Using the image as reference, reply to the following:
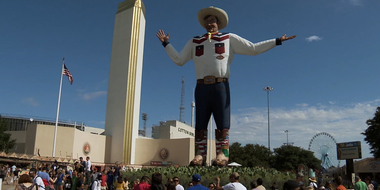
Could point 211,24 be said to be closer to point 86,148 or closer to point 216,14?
point 216,14

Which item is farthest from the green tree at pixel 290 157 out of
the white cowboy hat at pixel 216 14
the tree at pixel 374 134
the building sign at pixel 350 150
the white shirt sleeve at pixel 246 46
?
the white cowboy hat at pixel 216 14

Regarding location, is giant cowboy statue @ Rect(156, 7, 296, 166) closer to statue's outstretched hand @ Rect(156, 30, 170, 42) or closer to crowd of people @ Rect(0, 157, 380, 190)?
statue's outstretched hand @ Rect(156, 30, 170, 42)

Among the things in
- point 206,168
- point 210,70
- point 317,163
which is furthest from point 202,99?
point 317,163

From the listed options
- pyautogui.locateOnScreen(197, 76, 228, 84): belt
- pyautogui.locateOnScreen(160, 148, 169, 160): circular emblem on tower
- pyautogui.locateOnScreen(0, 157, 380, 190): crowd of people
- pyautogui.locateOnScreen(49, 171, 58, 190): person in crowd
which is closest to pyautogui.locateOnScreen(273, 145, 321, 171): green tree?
pyautogui.locateOnScreen(160, 148, 169, 160): circular emblem on tower

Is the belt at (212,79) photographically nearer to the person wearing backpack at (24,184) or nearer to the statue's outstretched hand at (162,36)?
the statue's outstretched hand at (162,36)

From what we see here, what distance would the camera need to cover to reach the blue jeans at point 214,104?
931 cm

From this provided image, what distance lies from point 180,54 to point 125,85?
22.8 metres

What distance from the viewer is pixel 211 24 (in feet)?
32.1

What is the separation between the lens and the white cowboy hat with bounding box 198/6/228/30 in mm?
9820

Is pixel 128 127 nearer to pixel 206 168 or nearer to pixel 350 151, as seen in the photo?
pixel 350 151

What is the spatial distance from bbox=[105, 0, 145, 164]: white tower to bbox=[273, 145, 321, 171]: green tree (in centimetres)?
1932

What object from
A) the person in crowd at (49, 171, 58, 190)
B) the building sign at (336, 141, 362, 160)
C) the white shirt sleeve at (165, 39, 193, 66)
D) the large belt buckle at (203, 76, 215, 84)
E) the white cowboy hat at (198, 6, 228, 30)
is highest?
the white cowboy hat at (198, 6, 228, 30)

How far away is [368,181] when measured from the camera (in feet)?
32.9

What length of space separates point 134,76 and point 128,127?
502 centimetres
